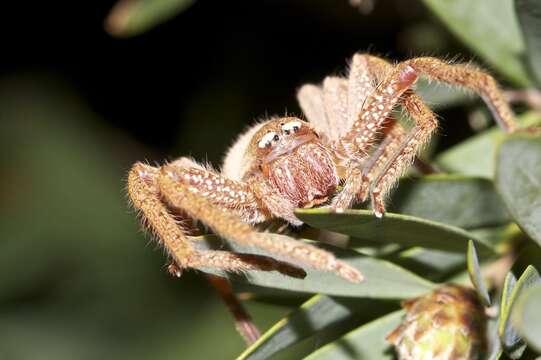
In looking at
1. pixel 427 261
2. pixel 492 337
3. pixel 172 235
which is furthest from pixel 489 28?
pixel 172 235

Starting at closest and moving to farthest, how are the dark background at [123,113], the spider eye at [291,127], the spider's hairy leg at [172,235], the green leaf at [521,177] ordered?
the green leaf at [521,177], the spider's hairy leg at [172,235], the spider eye at [291,127], the dark background at [123,113]

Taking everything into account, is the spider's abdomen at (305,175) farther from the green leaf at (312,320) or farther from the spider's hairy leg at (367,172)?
the green leaf at (312,320)

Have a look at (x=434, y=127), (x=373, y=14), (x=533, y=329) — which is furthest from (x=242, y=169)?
(x=533, y=329)

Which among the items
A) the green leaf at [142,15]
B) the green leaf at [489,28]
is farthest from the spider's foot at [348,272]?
the green leaf at [142,15]

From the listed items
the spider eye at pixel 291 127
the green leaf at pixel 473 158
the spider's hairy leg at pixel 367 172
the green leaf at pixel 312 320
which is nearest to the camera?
the green leaf at pixel 312 320

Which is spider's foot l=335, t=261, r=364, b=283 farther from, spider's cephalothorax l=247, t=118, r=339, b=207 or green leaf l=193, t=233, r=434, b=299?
spider's cephalothorax l=247, t=118, r=339, b=207

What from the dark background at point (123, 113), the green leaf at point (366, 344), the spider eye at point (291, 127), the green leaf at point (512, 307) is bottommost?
the green leaf at point (512, 307)

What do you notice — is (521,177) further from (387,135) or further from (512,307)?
(387,135)

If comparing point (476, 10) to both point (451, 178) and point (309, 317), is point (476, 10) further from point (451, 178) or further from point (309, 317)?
point (309, 317)
